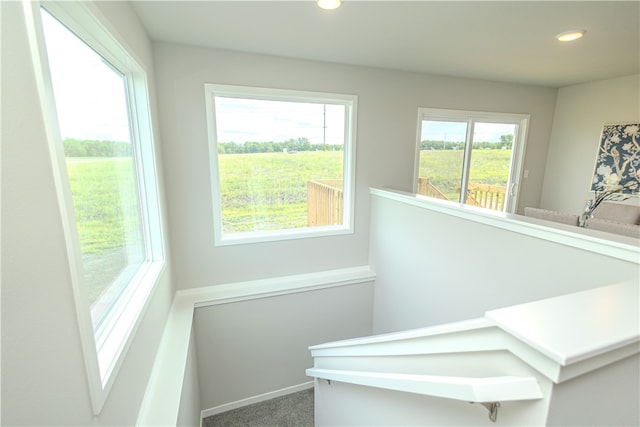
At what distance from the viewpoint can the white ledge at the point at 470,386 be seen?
536mm

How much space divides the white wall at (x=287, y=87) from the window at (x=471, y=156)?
0.51ft

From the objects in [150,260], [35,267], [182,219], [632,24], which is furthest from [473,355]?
[632,24]

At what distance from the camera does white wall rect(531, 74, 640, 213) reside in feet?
11.0

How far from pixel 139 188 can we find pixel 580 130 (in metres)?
5.23

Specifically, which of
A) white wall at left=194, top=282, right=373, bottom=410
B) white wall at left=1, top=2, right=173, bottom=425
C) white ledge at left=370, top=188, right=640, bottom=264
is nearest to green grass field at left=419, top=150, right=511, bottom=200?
white ledge at left=370, top=188, right=640, bottom=264

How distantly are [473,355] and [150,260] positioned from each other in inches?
86.3

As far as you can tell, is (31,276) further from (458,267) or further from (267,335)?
(267,335)

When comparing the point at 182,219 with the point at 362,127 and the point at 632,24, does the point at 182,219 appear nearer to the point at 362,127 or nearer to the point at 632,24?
the point at 362,127

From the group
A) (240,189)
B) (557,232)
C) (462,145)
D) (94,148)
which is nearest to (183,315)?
(240,189)

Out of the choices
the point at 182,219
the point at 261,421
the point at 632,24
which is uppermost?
the point at 632,24

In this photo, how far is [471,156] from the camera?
3736 millimetres

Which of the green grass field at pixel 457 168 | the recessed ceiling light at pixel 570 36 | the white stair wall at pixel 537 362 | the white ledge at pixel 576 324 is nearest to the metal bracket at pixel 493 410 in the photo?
the white stair wall at pixel 537 362

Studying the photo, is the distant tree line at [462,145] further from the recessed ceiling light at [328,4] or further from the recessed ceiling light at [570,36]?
the recessed ceiling light at [328,4]

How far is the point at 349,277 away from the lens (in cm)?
315
